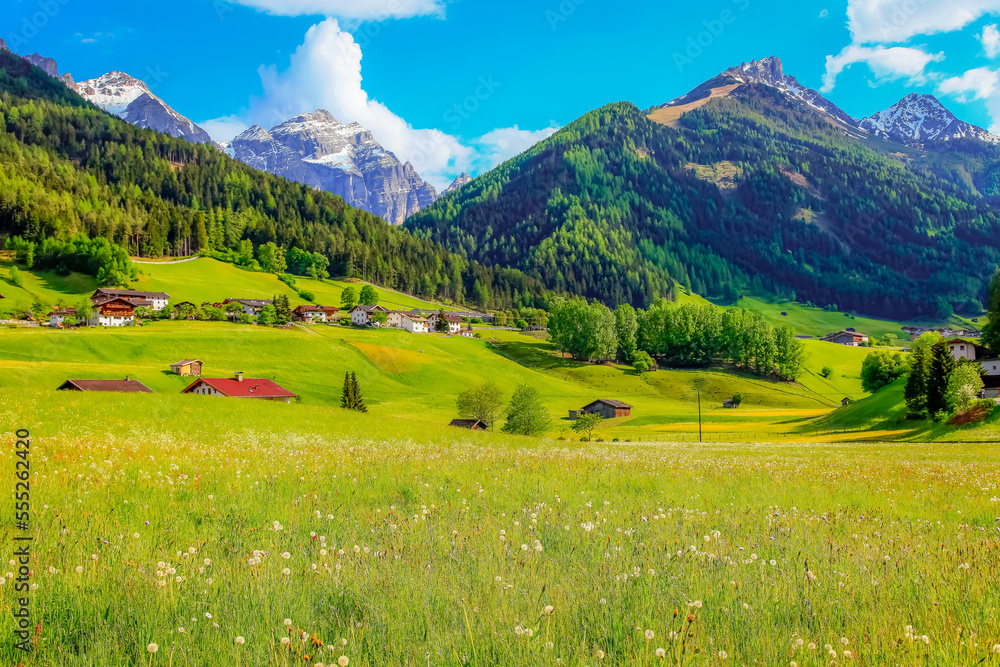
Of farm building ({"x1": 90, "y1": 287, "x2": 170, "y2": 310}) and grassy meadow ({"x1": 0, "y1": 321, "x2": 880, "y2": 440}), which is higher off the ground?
farm building ({"x1": 90, "y1": 287, "x2": 170, "y2": 310})

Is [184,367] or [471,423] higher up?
[184,367]

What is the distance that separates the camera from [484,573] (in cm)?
600

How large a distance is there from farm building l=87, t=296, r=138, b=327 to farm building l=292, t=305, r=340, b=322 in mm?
43557

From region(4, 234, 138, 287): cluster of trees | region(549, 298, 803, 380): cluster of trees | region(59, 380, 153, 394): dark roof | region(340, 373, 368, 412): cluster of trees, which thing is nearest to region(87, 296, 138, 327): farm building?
region(4, 234, 138, 287): cluster of trees

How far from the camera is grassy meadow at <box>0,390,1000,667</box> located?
4.46 metres

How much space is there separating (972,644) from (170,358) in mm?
116353

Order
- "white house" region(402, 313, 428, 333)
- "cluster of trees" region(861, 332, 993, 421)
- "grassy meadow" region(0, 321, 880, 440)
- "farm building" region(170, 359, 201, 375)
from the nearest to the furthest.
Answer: "cluster of trees" region(861, 332, 993, 421) < "grassy meadow" region(0, 321, 880, 440) < "farm building" region(170, 359, 201, 375) < "white house" region(402, 313, 428, 333)

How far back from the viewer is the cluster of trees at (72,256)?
17362 cm

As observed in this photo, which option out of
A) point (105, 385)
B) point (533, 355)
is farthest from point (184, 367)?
point (533, 355)

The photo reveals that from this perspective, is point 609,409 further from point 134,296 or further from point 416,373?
point 134,296

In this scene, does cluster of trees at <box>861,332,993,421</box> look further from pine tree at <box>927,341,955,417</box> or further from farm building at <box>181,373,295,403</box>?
farm building at <box>181,373,295,403</box>

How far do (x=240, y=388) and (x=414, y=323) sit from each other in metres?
108

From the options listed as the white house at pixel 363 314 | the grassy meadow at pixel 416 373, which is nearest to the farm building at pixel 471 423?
the grassy meadow at pixel 416 373

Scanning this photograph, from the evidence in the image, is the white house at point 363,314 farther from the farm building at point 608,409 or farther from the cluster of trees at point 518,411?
the cluster of trees at point 518,411
